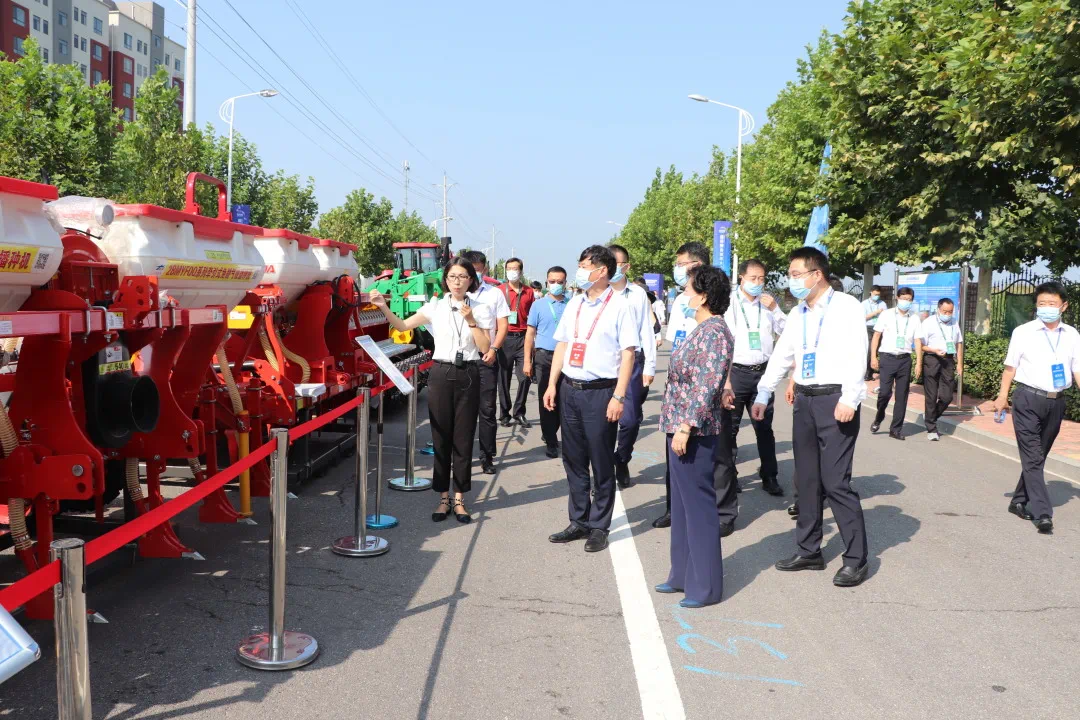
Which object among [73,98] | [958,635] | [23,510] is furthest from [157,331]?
[73,98]

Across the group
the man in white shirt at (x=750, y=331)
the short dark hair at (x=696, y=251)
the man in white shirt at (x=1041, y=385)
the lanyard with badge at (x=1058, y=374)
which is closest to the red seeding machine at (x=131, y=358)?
the short dark hair at (x=696, y=251)

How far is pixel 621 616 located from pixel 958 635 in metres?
1.71

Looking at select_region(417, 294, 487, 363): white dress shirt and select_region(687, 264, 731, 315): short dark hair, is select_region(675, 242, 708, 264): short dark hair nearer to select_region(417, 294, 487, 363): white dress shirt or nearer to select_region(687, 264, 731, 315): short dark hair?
select_region(417, 294, 487, 363): white dress shirt

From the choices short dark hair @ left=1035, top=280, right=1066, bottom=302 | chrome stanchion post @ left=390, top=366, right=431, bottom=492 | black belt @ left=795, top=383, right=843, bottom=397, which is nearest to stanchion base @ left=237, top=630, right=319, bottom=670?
black belt @ left=795, top=383, right=843, bottom=397

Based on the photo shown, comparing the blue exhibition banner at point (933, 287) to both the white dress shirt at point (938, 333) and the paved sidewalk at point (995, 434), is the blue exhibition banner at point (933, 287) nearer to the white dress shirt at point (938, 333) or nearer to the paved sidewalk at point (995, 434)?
the paved sidewalk at point (995, 434)

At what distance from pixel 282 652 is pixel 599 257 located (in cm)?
331

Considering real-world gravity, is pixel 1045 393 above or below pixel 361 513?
above

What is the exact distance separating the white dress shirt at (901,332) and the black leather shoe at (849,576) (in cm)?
630

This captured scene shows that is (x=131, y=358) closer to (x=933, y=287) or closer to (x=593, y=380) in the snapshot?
(x=593, y=380)

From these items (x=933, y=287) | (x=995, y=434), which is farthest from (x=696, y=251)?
(x=933, y=287)

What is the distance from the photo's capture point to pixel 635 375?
25.4ft

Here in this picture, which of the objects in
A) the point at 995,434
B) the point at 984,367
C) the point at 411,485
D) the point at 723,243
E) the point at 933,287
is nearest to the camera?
the point at 411,485

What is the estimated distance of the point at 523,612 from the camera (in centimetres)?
487

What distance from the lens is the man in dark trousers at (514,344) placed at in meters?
11.4
